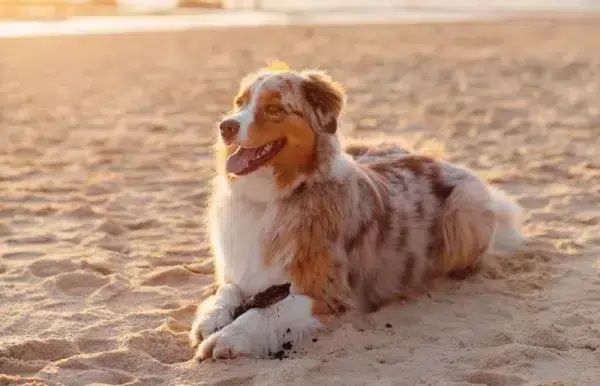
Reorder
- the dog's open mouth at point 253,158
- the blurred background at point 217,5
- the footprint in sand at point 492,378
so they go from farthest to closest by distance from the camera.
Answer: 1. the blurred background at point 217,5
2. the dog's open mouth at point 253,158
3. the footprint in sand at point 492,378

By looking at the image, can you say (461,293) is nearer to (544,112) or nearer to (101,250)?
(101,250)

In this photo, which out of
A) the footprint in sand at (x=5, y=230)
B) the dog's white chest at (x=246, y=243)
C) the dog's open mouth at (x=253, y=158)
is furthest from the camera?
the footprint in sand at (x=5, y=230)

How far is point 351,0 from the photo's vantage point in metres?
42.4

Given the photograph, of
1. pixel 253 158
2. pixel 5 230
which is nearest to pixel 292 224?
pixel 253 158

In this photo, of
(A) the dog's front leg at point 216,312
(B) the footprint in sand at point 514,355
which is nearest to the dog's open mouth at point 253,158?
(A) the dog's front leg at point 216,312

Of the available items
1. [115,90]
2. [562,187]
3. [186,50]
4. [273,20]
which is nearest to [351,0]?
[273,20]

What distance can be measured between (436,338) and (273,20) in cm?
2805

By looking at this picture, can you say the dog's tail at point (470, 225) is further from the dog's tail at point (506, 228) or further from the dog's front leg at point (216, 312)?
the dog's front leg at point (216, 312)

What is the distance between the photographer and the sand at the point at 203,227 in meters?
4.39

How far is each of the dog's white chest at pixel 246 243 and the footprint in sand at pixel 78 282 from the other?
3.31 ft

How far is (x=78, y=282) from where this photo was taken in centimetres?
568

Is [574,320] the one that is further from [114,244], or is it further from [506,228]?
[114,244]

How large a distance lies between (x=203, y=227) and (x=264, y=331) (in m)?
2.60

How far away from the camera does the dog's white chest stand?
4.96 m
